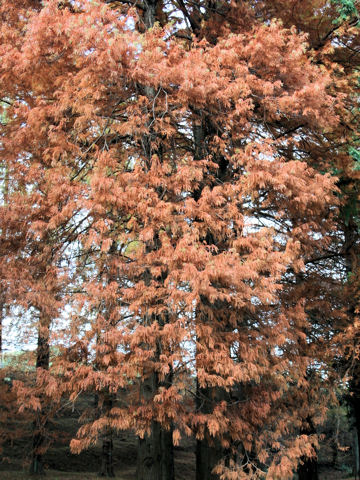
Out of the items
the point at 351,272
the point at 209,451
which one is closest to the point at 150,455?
the point at 209,451

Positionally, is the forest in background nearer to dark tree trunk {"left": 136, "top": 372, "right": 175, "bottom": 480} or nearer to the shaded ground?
dark tree trunk {"left": 136, "top": 372, "right": 175, "bottom": 480}

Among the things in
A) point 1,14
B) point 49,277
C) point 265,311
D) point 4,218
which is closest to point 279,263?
point 265,311

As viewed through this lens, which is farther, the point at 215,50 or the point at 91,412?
the point at 215,50

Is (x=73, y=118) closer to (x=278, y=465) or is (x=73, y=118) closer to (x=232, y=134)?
(x=232, y=134)

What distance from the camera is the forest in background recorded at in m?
6.21

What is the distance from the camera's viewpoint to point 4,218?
6949mm

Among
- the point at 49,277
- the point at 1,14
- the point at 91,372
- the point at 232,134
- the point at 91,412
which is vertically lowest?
the point at 91,412

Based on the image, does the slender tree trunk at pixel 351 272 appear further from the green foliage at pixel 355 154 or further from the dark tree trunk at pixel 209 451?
the dark tree trunk at pixel 209 451

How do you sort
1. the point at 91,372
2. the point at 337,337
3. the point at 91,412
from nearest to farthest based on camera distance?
the point at 91,372, the point at 91,412, the point at 337,337

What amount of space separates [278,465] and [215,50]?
6.58 m

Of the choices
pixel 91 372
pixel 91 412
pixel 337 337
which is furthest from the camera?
pixel 337 337

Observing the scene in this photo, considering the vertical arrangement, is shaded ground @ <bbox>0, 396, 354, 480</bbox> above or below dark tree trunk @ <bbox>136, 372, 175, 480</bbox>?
below

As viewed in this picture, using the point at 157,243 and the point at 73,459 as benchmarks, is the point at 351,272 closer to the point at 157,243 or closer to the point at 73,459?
the point at 157,243

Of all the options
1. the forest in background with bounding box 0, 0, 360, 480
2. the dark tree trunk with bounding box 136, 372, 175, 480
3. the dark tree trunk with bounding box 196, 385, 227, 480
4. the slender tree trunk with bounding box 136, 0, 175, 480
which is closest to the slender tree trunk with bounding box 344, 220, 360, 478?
the forest in background with bounding box 0, 0, 360, 480
